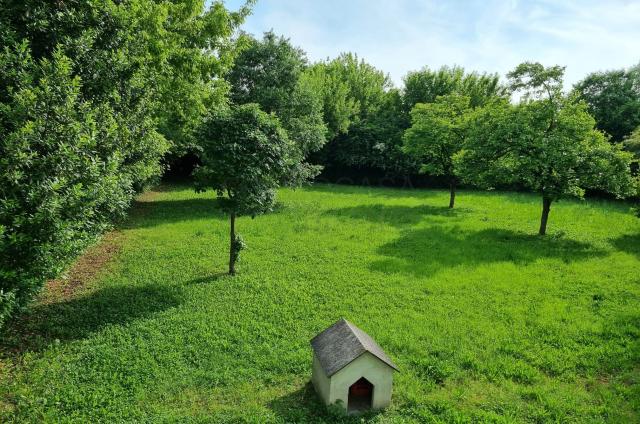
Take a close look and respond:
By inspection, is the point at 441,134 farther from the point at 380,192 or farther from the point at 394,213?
the point at 380,192

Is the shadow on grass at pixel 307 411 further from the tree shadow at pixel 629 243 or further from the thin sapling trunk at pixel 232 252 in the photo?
the tree shadow at pixel 629 243

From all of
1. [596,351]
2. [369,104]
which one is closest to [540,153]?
[596,351]

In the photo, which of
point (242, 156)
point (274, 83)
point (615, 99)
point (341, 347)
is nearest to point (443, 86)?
point (615, 99)

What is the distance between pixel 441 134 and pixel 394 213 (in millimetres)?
5319

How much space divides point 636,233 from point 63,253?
2113 centimetres

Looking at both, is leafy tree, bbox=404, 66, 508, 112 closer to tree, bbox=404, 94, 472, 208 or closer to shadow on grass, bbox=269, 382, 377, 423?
tree, bbox=404, 94, 472, 208

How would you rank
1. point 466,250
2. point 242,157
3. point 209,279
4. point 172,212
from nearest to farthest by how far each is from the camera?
point 242,157, point 209,279, point 466,250, point 172,212

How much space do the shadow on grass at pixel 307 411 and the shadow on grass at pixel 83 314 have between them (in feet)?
15.2

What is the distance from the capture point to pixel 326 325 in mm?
9953

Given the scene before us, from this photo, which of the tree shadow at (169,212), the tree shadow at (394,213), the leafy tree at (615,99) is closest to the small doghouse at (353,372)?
the tree shadow at (169,212)

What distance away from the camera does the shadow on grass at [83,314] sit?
29.0 feet

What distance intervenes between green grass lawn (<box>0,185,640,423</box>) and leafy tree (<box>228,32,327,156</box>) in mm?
8442

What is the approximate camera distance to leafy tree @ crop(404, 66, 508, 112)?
37.1 meters

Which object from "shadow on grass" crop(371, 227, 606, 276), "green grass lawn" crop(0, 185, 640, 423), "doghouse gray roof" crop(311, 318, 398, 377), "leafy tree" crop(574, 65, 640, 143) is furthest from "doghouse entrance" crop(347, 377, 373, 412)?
"leafy tree" crop(574, 65, 640, 143)
